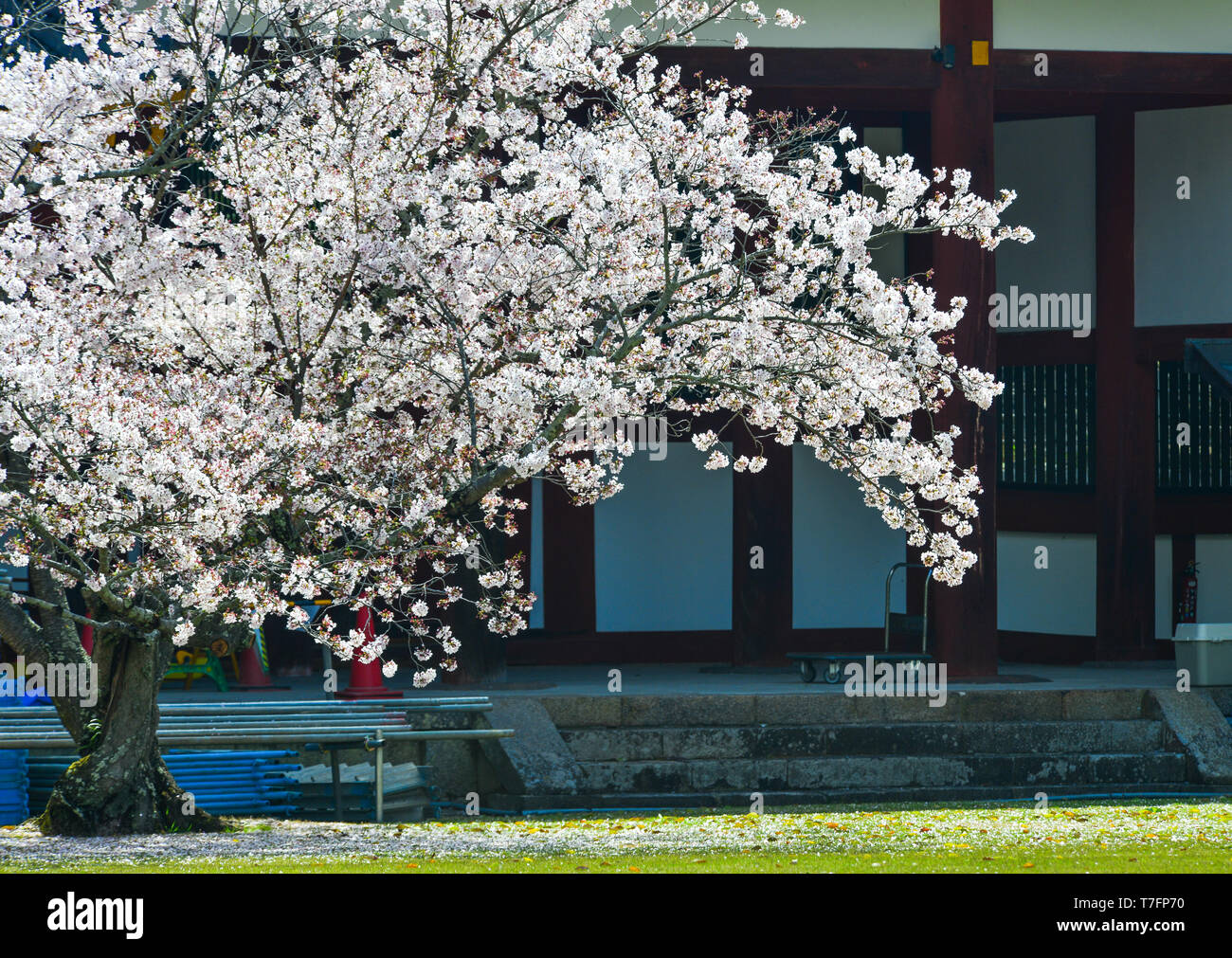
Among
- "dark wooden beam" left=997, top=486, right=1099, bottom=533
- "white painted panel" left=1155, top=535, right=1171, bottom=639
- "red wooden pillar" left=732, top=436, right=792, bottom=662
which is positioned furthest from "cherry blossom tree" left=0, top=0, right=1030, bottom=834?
"white painted panel" left=1155, top=535, right=1171, bottom=639

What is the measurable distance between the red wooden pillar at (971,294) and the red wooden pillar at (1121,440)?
2832mm

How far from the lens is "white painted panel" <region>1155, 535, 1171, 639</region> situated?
17.1 meters

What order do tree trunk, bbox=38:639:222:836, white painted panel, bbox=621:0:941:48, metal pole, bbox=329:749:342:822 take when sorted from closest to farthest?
tree trunk, bbox=38:639:222:836
metal pole, bbox=329:749:342:822
white painted panel, bbox=621:0:941:48

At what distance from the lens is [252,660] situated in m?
14.9

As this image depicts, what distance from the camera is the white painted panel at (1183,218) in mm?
16906

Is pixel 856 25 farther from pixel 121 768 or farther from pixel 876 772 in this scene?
pixel 121 768

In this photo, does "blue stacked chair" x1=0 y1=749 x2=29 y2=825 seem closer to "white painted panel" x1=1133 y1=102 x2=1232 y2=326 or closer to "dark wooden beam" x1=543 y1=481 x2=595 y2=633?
"dark wooden beam" x1=543 y1=481 x2=595 y2=633

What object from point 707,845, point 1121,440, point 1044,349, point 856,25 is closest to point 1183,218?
point 1044,349

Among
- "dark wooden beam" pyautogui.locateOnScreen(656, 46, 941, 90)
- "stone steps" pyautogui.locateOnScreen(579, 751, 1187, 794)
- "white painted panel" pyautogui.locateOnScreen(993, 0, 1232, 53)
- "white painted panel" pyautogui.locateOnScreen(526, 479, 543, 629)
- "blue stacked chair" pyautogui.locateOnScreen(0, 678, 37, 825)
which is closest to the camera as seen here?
"blue stacked chair" pyautogui.locateOnScreen(0, 678, 37, 825)

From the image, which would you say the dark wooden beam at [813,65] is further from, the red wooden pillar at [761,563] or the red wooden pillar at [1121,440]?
the red wooden pillar at [761,563]

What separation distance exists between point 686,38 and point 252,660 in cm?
754

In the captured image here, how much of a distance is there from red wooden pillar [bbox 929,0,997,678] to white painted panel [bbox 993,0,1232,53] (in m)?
0.36

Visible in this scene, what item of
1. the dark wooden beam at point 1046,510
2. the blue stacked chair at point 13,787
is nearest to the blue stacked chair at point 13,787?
the blue stacked chair at point 13,787

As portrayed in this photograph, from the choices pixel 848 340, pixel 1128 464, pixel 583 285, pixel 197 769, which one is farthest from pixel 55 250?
pixel 1128 464
